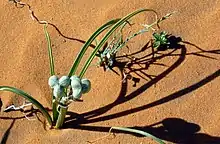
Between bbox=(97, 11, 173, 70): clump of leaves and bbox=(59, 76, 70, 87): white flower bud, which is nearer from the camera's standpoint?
bbox=(59, 76, 70, 87): white flower bud

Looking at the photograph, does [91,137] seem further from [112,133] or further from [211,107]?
[211,107]

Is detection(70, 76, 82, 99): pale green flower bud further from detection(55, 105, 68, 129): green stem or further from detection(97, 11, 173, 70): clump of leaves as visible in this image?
detection(97, 11, 173, 70): clump of leaves

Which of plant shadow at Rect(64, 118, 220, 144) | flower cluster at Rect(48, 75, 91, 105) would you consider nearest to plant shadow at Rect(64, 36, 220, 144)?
plant shadow at Rect(64, 118, 220, 144)

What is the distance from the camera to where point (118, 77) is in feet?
8.55

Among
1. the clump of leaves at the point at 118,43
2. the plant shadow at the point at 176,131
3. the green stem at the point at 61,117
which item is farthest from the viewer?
the clump of leaves at the point at 118,43

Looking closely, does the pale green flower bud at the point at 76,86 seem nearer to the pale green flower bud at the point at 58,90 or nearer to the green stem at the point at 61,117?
A: the pale green flower bud at the point at 58,90

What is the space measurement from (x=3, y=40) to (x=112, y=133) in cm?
71

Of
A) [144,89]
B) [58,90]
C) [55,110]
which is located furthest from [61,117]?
[144,89]

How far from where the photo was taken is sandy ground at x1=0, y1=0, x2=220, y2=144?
8.06 feet

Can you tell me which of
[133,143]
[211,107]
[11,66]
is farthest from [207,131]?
[11,66]

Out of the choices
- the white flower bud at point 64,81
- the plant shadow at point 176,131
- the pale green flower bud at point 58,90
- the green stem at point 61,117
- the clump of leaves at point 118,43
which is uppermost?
the clump of leaves at point 118,43

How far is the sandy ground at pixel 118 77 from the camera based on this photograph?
2457mm

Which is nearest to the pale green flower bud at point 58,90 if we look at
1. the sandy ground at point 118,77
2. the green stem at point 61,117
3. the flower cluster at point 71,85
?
the flower cluster at point 71,85

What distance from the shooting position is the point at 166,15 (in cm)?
276
